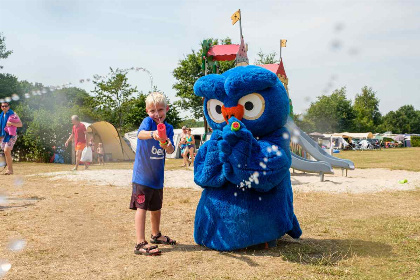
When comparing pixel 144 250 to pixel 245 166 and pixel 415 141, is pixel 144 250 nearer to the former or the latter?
pixel 245 166

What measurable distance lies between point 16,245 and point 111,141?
16.1 m

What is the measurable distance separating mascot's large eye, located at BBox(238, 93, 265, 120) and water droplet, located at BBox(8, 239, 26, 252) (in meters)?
2.44

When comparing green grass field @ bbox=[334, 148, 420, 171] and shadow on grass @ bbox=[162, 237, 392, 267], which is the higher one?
green grass field @ bbox=[334, 148, 420, 171]

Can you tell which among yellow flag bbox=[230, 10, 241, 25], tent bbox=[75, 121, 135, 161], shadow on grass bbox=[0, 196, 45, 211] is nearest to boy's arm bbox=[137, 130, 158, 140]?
shadow on grass bbox=[0, 196, 45, 211]

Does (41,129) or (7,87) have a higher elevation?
(7,87)

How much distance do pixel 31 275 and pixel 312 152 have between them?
8.74 meters

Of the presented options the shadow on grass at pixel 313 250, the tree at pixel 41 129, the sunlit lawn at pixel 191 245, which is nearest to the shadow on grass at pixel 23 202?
the sunlit lawn at pixel 191 245

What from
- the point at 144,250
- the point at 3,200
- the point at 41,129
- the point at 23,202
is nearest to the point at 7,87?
the point at 41,129

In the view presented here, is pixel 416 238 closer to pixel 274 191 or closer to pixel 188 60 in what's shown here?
pixel 274 191

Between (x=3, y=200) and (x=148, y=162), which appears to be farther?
(x=3, y=200)

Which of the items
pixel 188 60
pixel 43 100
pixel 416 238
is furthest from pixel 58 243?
pixel 188 60

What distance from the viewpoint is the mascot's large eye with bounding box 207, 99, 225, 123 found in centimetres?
390

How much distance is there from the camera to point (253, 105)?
3715mm

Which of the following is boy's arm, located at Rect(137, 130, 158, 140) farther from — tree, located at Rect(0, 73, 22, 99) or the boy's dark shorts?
tree, located at Rect(0, 73, 22, 99)
